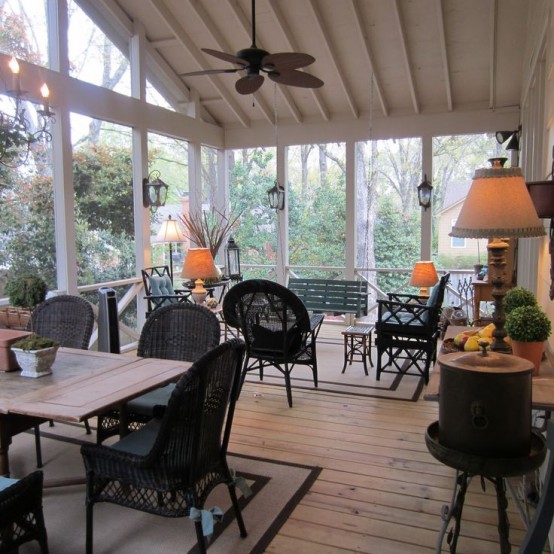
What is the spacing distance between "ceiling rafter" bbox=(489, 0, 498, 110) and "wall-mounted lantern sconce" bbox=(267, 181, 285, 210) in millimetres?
3133

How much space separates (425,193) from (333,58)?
2.22 meters

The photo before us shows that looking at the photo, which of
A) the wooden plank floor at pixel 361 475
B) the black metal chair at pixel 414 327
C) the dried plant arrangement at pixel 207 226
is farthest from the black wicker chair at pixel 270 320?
the dried plant arrangement at pixel 207 226

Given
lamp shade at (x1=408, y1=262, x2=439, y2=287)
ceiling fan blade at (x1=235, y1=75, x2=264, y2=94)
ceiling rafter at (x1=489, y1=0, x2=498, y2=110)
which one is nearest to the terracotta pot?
ceiling fan blade at (x1=235, y1=75, x2=264, y2=94)

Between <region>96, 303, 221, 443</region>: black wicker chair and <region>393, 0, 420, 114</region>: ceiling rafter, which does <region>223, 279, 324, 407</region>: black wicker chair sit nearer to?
<region>96, 303, 221, 443</region>: black wicker chair

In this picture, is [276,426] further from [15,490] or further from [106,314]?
[15,490]

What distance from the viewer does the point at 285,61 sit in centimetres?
404

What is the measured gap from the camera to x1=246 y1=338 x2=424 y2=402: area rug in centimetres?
477

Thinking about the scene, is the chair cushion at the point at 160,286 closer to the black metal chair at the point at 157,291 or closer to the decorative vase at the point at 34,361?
the black metal chair at the point at 157,291

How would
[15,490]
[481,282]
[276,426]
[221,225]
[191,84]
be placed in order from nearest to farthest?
1. [15,490]
2. [276,426]
3. [481,282]
4. [191,84]
5. [221,225]

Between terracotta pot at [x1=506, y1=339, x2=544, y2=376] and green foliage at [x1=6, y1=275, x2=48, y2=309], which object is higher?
green foliage at [x1=6, y1=275, x2=48, y2=309]

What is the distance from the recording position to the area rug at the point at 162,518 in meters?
2.47

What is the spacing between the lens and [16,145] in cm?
486

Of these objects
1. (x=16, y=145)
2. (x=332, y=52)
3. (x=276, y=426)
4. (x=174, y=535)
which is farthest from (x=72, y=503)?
(x=332, y=52)

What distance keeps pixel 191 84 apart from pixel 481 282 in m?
4.91
